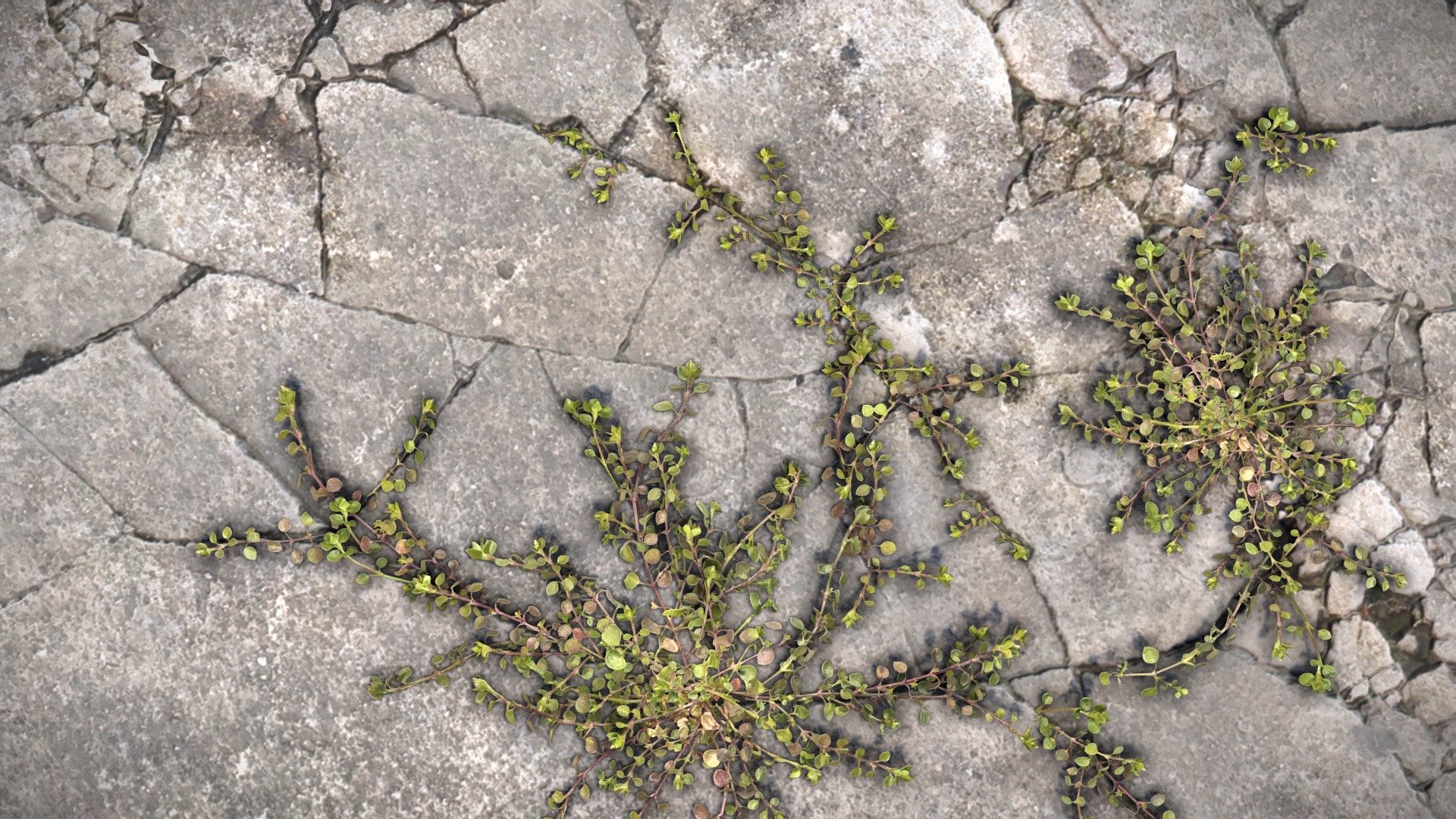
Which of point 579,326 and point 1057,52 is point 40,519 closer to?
point 579,326

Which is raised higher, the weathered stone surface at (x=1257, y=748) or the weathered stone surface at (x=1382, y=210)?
the weathered stone surface at (x=1382, y=210)

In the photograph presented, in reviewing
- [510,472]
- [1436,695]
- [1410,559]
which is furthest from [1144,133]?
[510,472]

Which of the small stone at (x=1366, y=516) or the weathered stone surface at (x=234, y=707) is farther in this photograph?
the small stone at (x=1366, y=516)

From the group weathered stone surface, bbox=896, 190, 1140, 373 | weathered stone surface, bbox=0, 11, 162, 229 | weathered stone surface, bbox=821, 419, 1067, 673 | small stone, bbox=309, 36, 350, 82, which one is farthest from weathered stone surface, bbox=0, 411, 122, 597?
weathered stone surface, bbox=896, 190, 1140, 373

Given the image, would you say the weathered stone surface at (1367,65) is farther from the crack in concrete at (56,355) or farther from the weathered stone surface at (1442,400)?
the crack in concrete at (56,355)

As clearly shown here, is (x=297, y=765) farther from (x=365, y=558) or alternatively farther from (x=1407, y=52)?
(x=1407, y=52)

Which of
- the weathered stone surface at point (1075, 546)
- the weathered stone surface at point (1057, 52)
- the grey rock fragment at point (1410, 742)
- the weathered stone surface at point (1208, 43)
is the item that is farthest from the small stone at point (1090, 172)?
the grey rock fragment at point (1410, 742)

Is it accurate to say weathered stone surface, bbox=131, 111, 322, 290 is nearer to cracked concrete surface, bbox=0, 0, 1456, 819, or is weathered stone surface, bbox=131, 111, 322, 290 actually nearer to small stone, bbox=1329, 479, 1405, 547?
cracked concrete surface, bbox=0, 0, 1456, 819
